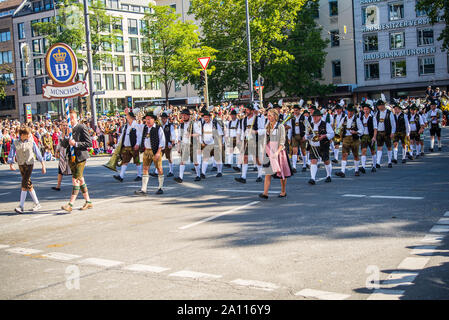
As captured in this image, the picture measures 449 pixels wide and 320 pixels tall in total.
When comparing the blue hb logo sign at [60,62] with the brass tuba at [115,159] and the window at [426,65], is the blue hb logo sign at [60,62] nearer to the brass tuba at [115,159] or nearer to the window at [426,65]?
the brass tuba at [115,159]

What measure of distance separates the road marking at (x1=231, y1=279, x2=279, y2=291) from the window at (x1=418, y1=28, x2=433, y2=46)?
52.1m

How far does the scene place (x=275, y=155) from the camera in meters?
11.5

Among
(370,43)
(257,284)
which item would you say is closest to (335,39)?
(370,43)

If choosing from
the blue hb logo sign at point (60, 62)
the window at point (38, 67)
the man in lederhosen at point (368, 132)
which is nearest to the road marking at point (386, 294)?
the man in lederhosen at point (368, 132)

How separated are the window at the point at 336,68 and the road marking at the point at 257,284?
178 ft

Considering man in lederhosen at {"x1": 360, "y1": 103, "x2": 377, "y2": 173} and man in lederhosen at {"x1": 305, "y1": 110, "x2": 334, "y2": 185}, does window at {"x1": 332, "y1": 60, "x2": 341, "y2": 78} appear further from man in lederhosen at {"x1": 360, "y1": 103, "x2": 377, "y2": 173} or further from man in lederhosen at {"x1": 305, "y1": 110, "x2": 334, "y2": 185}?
man in lederhosen at {"x1": 305, "y1": 110, "x2": 334, "y2": 185}

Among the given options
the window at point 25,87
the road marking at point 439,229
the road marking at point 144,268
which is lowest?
the road marking at point 144,268

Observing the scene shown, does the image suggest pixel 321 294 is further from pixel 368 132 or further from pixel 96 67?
pixel 96 67

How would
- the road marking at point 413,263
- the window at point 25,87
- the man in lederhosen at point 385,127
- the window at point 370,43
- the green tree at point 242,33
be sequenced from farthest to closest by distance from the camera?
the window at point 25,87
the window at point 370,43
the green tree at point 242,33
the man in lederhosen at point 385,127
the road marking at point 413,263

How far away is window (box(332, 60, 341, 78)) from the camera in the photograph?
5756cm

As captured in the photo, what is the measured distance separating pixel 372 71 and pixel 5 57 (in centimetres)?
5622

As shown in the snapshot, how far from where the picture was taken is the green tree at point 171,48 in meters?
42.3
